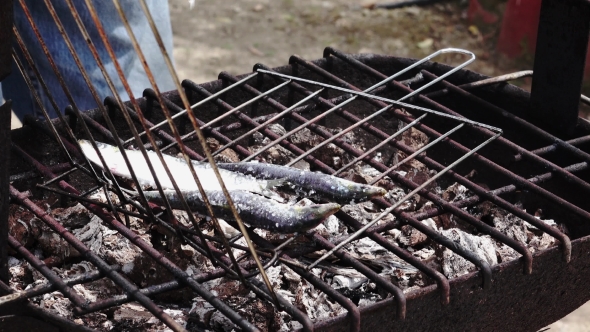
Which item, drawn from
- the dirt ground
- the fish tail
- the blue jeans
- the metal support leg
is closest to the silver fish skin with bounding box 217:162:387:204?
the fish tail

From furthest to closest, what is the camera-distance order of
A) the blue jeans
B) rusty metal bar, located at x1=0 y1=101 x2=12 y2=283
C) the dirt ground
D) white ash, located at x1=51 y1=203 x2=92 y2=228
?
the dirt ground, the blue jeans, white ash, located at x1=51 y1=203 x2=92 y2=228, rusty metal bar, located at x1=0 y1=101 x2=12 y2=283

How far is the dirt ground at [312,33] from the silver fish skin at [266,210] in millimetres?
4242

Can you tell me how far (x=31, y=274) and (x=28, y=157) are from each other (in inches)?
17.2

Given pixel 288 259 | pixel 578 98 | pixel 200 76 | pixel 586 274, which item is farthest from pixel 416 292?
pixel 200 76

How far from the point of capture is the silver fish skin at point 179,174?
229 centimetres

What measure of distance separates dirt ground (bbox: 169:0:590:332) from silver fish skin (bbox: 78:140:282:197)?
3.88m

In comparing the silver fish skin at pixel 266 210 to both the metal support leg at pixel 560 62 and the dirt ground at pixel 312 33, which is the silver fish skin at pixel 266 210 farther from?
the dirt ground at pixel 312 33

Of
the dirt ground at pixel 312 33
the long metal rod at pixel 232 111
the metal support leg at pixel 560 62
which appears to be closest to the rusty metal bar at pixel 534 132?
the metal support leg at pixel 560 62

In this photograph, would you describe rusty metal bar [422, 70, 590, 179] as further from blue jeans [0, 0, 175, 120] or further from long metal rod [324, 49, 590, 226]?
blue jeans [0, 0, 175, 120]

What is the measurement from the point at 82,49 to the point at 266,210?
2.07m

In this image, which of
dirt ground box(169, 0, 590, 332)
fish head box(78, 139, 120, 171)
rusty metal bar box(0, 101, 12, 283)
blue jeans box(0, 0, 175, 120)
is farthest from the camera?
dirt ground box(169, 0, 590, 332)

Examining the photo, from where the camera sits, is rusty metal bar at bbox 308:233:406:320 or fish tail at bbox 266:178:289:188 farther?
fish tail at bbox 266:178:289:188

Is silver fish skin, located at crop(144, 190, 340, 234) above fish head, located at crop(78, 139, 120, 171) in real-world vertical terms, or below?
below

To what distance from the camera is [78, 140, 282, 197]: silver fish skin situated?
2.29 meters
